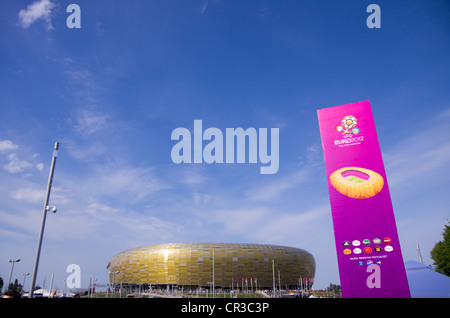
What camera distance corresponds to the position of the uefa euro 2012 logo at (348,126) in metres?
27.6

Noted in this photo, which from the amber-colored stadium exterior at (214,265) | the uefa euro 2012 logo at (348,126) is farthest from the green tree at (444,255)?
the amber-colored stadium exterior at (214,265)

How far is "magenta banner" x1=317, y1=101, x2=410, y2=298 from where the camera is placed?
2350 centimetres

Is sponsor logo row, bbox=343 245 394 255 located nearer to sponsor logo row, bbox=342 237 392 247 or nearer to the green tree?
sponsor logo row, bbox=342 237 392 247

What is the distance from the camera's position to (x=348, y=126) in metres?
28.0

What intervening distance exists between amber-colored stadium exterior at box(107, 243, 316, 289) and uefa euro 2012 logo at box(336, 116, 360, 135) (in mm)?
82267

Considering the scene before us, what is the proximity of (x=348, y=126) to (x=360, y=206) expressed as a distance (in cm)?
790

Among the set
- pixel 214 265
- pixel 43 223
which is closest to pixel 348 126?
pixel 43 223

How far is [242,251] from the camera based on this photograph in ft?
348

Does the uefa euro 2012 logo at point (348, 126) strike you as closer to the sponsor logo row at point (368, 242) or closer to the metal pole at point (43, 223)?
the sponsor logo row at point (368, 242)

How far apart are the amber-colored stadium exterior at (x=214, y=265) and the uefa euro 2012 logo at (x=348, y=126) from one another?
82.3 meters

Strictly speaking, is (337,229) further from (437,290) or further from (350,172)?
(437,290)
